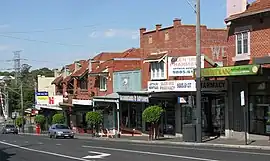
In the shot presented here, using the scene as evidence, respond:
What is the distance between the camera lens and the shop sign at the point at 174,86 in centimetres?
3525

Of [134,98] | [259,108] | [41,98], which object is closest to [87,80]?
[41,98]

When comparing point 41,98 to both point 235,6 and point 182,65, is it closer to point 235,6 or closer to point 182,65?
point 182,65

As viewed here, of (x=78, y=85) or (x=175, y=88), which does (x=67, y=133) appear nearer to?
(x=175, y=88)

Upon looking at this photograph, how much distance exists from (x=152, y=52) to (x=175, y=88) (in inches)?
356

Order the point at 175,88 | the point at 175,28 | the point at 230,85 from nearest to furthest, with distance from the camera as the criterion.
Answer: the point at 230,85 < the point at 175,88 < the point at 175,28

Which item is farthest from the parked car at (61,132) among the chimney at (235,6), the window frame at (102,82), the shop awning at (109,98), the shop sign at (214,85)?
the chimney at (235,6)

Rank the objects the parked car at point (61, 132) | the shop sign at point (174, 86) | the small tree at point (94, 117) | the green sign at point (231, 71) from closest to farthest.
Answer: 1. the green sign at point (231, 71)
2. the shop sign at point (174, 86)
3. the parked car at point (61, 132)
4. the small tree at point (94, 117)

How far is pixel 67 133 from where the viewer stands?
4862cm

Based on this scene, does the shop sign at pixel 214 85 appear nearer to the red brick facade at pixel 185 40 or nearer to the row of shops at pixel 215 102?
the row of shops at pixel 215 102

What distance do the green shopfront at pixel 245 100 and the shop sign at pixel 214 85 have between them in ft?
1.28

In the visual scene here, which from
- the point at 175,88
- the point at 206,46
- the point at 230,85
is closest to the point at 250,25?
the point at 230,85

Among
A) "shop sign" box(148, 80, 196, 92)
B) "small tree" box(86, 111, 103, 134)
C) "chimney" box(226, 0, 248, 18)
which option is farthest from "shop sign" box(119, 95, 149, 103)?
"chimney" box(226, 0, 248, 18)

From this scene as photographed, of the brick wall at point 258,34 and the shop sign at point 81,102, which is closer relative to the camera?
the brick wall at point 258,34

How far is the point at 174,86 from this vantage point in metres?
36.3
